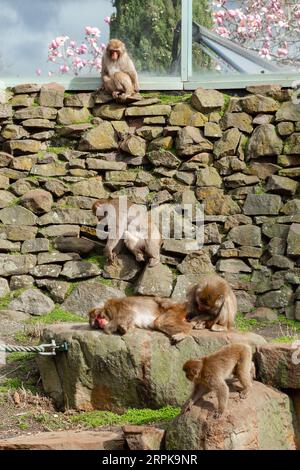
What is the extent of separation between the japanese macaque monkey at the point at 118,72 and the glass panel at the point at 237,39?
1067mm

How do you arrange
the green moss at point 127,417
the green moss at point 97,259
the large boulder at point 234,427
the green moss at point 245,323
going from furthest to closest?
the green moss at point 97,259, the green moss at point 245,323, the green moss at point 127,417, the large boulder at point 234,427

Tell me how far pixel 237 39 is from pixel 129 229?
157 inches

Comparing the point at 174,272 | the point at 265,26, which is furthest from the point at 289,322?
the point at 265,26

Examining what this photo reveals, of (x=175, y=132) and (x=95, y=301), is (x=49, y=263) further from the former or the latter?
(x=175, y=132)

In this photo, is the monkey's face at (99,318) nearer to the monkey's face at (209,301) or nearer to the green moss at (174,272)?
the monkey's face at (209,301)

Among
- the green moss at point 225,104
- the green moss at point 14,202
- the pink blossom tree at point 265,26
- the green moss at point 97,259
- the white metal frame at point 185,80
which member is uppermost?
the pink blossom tree at point 265,26

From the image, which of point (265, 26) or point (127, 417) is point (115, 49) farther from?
point (127, 417)

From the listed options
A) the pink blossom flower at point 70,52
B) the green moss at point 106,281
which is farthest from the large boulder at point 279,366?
the pink blossom flower at point 70,52

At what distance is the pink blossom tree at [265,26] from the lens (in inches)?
542

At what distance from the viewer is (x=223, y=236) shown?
1268cm

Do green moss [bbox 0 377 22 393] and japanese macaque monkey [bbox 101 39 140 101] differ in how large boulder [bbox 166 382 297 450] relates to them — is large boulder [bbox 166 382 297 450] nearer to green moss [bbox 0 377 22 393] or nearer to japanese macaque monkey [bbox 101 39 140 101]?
green moss [bbox 0 377 22 393]

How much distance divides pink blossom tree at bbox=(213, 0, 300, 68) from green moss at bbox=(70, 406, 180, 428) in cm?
706

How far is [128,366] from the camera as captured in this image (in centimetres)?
892

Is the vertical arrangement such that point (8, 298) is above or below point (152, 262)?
below
